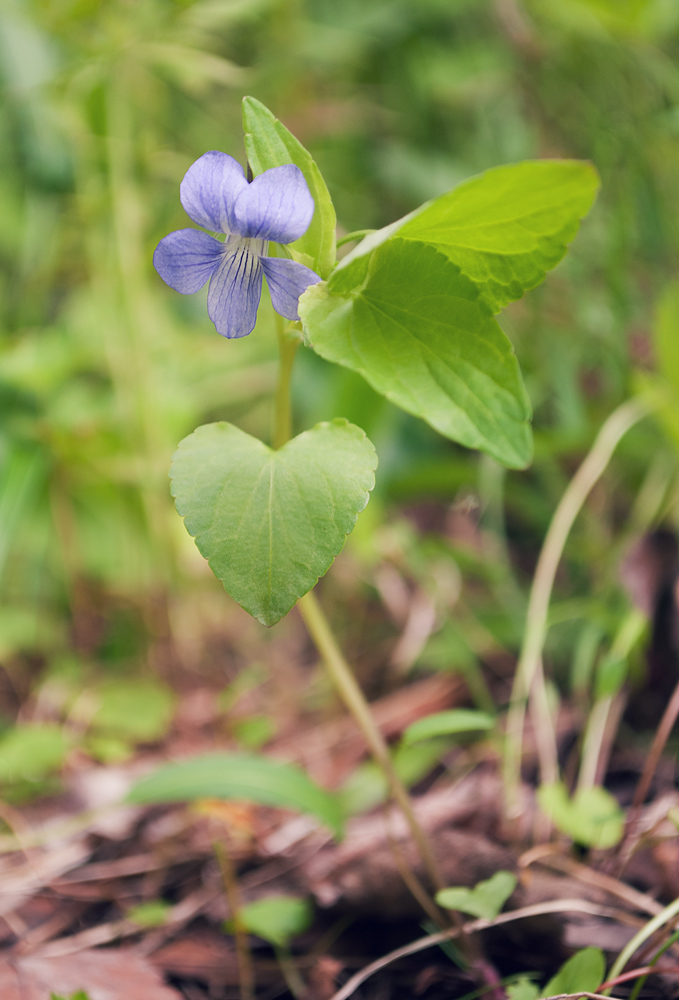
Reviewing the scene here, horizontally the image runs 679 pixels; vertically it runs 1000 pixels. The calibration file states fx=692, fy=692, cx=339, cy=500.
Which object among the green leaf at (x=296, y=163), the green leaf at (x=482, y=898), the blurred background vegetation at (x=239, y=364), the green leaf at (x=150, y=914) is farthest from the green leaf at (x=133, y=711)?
the green leaf at (x=296, y=163)

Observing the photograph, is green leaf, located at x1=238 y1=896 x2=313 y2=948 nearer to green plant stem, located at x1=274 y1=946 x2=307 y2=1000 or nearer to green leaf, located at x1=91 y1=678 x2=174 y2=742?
green plant stem, located at x1=274 y1=946 x2=307 y2=1000

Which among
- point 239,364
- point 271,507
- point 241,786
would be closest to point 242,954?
point 241,786

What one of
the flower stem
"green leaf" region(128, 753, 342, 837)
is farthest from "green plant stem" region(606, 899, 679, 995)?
"green leaf" region(128, 753, 342, 837)

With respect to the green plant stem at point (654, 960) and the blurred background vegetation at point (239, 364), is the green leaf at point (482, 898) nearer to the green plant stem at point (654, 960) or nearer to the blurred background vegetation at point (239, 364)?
the green plant stem at point (654, 960)

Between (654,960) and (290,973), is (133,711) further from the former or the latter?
(654,960)

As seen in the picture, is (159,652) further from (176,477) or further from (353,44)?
(353,44)
